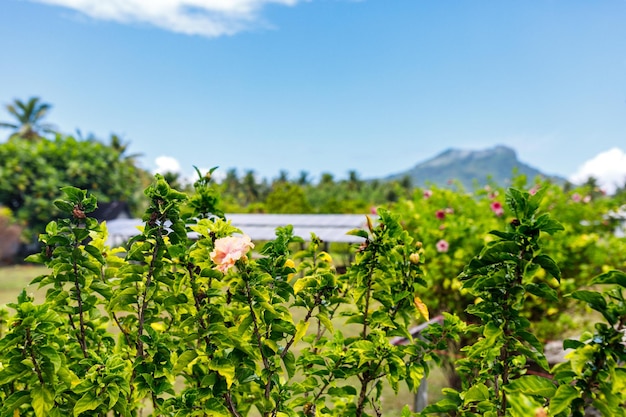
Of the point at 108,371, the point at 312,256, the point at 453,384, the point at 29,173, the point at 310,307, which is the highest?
the point at 29,173

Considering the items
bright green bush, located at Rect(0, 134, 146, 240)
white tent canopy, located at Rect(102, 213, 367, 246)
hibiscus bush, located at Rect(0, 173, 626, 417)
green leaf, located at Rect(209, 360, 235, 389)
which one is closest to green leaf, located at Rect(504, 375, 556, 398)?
hibiscus bush, located at Rect(0, 173, 626, 417)

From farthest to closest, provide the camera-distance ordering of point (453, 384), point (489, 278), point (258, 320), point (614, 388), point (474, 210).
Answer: point (474, 210) → point (453, 384) → point (258, 320) → point (489, 278) → point (614, 388)

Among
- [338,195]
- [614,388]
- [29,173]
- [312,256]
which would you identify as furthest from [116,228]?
[338,195]

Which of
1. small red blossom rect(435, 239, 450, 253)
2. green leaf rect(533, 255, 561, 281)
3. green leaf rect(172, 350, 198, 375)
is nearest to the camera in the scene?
green leaf rect(533, 255, 561, 281)

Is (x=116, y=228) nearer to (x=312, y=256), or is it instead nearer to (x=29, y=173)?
(x=29, y=173)

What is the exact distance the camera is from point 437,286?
12.7ft

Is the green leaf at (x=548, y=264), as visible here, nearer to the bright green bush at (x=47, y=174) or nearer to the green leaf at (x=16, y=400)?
the green leaf at (x=16, y=400)

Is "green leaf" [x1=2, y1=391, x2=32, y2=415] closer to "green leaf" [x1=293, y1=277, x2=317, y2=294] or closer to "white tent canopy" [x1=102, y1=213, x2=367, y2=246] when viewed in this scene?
"green leaf" [x1=293, y1=277, x2=317, y2=294]

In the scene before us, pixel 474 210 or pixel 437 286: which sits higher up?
pixel 474 210

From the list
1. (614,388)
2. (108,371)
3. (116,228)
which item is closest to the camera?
(614,388)

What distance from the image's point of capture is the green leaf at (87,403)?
112 cm

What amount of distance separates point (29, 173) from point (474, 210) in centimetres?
1437

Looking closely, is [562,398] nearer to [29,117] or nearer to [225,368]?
[225,368]

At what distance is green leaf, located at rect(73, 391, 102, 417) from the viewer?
1.12m
